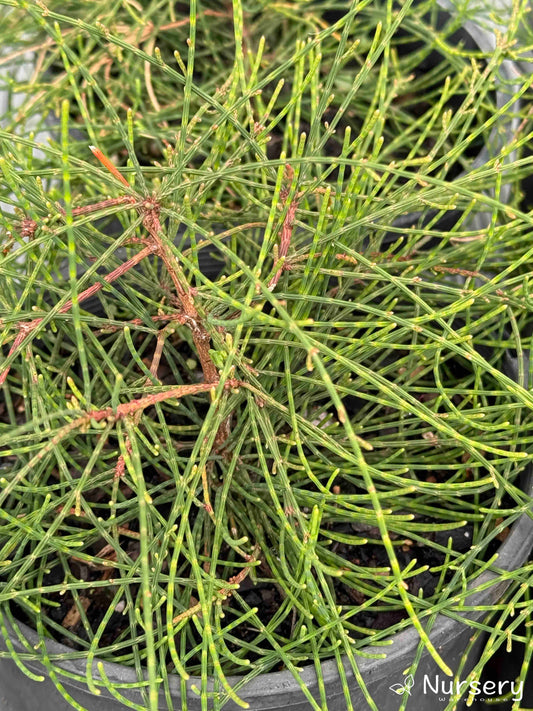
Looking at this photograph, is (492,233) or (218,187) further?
(218,187)

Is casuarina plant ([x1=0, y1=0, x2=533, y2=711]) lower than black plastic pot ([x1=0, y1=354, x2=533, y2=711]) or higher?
higher

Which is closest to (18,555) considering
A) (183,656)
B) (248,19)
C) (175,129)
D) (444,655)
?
(183,656)

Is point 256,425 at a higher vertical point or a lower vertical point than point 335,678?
higher

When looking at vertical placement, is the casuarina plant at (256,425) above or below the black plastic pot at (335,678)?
above

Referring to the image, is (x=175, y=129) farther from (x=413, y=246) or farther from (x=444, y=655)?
(x=444, y=655)
